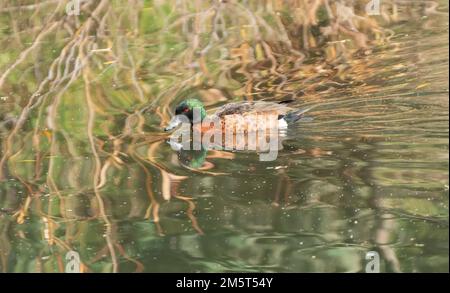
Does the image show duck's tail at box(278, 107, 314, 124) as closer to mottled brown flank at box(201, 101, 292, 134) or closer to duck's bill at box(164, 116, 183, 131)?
mottled brown flank at box(201, 101, 292, 134)

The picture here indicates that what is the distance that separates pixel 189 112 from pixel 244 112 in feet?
1.63

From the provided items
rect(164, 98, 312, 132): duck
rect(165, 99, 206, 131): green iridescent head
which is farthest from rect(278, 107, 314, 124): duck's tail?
rect(165, 99, 206, 131): green iridescent head

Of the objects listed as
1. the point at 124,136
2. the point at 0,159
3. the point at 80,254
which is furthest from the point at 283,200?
the point at 0,159

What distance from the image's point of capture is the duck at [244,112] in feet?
24.5

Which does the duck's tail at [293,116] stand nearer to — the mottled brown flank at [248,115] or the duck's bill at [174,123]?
the mottled brown flank at [248,115]

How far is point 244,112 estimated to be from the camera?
295 inches

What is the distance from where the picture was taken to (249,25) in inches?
407

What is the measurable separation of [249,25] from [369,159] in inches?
177

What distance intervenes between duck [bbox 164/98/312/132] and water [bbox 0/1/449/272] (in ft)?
0.50

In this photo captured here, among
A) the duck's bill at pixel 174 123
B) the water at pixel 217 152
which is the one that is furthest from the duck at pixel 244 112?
the water at pixel 217 152

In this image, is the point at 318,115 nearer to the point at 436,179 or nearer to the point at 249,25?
the point at 436,179

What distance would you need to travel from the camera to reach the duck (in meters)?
7.47

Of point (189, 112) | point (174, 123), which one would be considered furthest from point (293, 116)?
point (174, 123)
